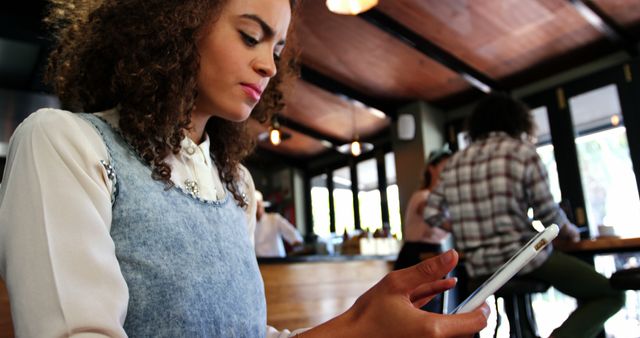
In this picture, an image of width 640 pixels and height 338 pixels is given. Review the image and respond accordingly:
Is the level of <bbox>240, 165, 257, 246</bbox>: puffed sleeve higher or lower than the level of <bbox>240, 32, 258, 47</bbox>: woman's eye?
lower

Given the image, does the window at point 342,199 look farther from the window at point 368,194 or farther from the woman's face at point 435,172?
the woman's face at point 435,172

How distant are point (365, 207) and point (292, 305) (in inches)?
219

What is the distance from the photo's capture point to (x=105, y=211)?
61 centimetres

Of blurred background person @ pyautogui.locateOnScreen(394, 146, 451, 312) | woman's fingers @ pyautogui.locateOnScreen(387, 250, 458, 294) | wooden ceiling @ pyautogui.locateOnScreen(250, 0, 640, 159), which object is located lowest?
woman's fingers @ pyautogui.locateOnScreen(387, 250, 458, 294)

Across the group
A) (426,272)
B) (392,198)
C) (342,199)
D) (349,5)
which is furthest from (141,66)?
(342,199)

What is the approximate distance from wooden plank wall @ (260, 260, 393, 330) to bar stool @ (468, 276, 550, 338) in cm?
138

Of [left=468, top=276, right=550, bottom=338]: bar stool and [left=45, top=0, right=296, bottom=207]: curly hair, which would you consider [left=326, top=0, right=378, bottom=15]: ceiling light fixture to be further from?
[left=45, top=0, right=296, bottom=207]: curly hair

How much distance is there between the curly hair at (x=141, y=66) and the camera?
759 millimetres

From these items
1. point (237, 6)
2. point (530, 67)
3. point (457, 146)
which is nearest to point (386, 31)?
point (530, 67)

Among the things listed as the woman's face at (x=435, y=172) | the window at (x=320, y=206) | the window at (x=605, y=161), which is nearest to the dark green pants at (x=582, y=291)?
the woman's face at (x=435, y=172)

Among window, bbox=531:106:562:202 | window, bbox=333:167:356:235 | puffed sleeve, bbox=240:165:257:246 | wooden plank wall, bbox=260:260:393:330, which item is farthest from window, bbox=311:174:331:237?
puffed sleeve, bbox=240:165:257:246

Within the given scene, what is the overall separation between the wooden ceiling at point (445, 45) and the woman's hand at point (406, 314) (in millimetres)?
4278

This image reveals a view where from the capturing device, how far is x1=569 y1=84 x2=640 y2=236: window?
4906mm

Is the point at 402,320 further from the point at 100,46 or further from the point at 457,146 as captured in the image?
the point at 457,146
